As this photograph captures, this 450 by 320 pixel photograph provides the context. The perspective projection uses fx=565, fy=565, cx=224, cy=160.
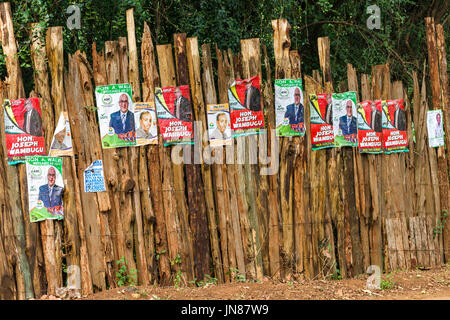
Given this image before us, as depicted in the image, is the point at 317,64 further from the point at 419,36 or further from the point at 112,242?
the point at 112,242

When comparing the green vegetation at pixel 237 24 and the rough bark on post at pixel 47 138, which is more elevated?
the green vegetation at pixel 237 24

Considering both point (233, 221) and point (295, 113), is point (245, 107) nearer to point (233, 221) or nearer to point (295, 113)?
point (295, 113)

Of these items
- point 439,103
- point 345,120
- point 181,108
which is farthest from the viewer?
point 439,103

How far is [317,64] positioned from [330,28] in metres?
0.73

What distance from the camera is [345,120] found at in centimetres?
691

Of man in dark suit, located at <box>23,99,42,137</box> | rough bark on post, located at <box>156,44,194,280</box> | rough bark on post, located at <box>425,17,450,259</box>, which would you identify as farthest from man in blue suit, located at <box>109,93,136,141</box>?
rough bark on post, located at <box>425,17,450,259</box>

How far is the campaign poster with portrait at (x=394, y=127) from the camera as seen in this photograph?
282 inches

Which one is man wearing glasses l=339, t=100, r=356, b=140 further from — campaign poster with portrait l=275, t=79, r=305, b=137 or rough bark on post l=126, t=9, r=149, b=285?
rough bark on post l=126, t=9, r=149, b=285

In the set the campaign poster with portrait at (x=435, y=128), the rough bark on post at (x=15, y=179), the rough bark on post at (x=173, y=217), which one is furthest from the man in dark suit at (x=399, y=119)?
the rough bark on post at (x=15, y=179)

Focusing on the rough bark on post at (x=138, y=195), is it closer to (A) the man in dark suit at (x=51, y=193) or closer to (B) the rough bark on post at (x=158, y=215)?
(B) the rough bark on post at (x=158, y=215)

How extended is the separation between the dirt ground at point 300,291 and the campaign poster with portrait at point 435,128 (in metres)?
1.86

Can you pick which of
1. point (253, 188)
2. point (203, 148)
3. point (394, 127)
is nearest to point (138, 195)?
point (203, 148)

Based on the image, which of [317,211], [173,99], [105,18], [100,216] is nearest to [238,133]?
[173,99]

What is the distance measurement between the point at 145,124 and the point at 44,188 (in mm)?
1301
